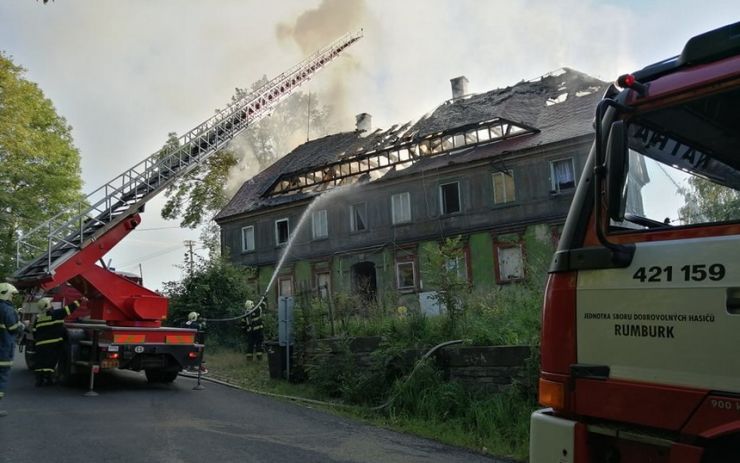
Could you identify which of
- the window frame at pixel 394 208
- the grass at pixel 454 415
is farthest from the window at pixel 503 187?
the grass at pixel 454 415

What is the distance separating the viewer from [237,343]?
62.8 feet

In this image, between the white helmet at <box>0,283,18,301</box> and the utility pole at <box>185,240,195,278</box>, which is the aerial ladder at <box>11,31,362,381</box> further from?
the utility pole at <box>185,240,195,278</box>

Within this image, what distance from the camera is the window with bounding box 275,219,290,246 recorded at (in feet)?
98.3

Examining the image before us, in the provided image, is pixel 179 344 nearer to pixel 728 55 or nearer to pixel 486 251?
pixel 728 55

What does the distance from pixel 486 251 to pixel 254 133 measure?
27.2 metres

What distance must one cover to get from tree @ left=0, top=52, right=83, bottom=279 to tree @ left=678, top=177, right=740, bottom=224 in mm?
28962

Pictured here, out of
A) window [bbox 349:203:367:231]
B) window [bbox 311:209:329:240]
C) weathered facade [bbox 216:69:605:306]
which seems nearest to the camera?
weathered facade [bbox 216:69:605:306]

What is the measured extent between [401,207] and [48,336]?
669 inches

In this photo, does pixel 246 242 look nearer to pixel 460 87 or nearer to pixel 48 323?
pixel 460 87

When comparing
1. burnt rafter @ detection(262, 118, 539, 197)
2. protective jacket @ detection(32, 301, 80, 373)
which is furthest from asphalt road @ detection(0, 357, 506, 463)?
burnt rafter @ detection(262, 118, 539, 197)

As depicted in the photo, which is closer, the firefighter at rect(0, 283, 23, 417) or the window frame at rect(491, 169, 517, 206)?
the firefighter at rect(0, 283, 23, 417)

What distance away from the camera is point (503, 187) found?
23.3 metres

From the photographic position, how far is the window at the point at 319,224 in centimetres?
2839

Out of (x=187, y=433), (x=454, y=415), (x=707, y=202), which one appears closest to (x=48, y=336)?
(x=187, y=433)
